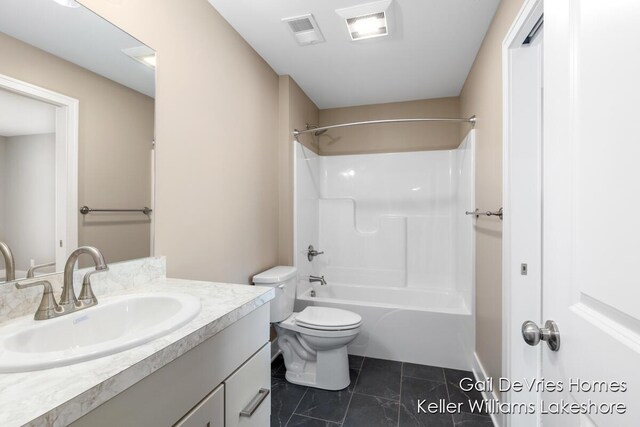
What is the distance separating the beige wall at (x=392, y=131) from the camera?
303 centimetres

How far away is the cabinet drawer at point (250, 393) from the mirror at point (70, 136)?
2.19 ft

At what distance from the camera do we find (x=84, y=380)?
1.73 feet

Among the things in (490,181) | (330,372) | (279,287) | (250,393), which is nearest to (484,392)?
(330,372)

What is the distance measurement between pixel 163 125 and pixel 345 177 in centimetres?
225

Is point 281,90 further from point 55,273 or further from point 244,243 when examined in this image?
point 55,273

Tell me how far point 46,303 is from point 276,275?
4.58 feet

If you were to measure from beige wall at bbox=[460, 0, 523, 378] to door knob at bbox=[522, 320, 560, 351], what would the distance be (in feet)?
3.49

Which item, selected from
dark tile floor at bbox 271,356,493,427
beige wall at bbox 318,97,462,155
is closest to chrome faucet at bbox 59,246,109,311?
dark tile floor at bbox 271,356,493,427

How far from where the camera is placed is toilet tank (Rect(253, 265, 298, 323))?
2.08 metres

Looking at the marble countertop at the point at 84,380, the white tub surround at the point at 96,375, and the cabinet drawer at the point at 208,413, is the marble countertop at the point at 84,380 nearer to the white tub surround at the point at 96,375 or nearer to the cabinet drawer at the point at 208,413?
the white tub surround at the point at 96,375

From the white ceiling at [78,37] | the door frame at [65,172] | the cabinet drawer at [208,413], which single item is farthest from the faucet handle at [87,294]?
the white ceiling at [78,37]

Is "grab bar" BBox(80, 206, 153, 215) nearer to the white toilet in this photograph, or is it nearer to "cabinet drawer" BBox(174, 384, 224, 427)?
"cabinet drawer" BBox(174, 384, 224, 427)

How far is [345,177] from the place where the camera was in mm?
3340

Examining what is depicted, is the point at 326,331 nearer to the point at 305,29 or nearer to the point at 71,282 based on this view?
the point at 71,282
